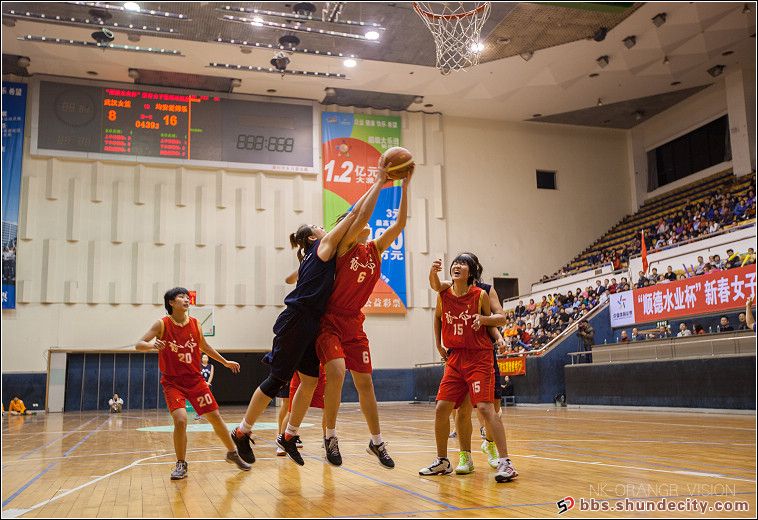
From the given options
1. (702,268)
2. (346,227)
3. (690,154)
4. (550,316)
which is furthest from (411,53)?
(346,227)

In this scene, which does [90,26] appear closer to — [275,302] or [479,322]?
[275,302]

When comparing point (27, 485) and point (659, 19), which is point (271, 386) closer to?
point (27, 485)

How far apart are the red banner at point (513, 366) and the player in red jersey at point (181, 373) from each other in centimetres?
1316

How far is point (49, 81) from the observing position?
20.4 meters

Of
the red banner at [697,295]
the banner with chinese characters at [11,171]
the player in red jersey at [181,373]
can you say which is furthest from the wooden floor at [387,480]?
the banner with chinese characters at [11,171]

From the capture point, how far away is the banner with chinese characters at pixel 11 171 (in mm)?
19531

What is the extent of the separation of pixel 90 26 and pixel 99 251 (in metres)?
6.50

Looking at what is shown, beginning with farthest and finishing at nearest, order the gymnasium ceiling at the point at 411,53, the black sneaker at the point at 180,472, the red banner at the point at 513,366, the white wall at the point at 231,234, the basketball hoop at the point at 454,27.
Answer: the white wall at the point at 231,234, the red banner at the point at 513,366, the gymnasium ceiling at the point at 411,53, the basketball hoop at the point at 454,27, the black sneaker at the point at 180,472

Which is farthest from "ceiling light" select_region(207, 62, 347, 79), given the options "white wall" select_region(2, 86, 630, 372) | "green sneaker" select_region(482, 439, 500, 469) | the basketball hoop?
"green sneaker" select_region(482, 439, 500, 469)

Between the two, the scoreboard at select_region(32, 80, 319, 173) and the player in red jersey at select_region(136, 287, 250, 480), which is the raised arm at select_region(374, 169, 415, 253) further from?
the scoreboard at select_region(32, 80, 319, 173)

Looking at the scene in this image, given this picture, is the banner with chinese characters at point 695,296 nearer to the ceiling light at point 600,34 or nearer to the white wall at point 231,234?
the ceiling light at point 600,34

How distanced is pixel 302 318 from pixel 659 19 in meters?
17.0

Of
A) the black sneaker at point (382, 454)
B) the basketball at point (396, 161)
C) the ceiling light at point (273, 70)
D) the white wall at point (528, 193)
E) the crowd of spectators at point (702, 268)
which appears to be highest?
the ceiling light at point (273, 70)

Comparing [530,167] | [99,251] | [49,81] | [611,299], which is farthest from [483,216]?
[49,81]
